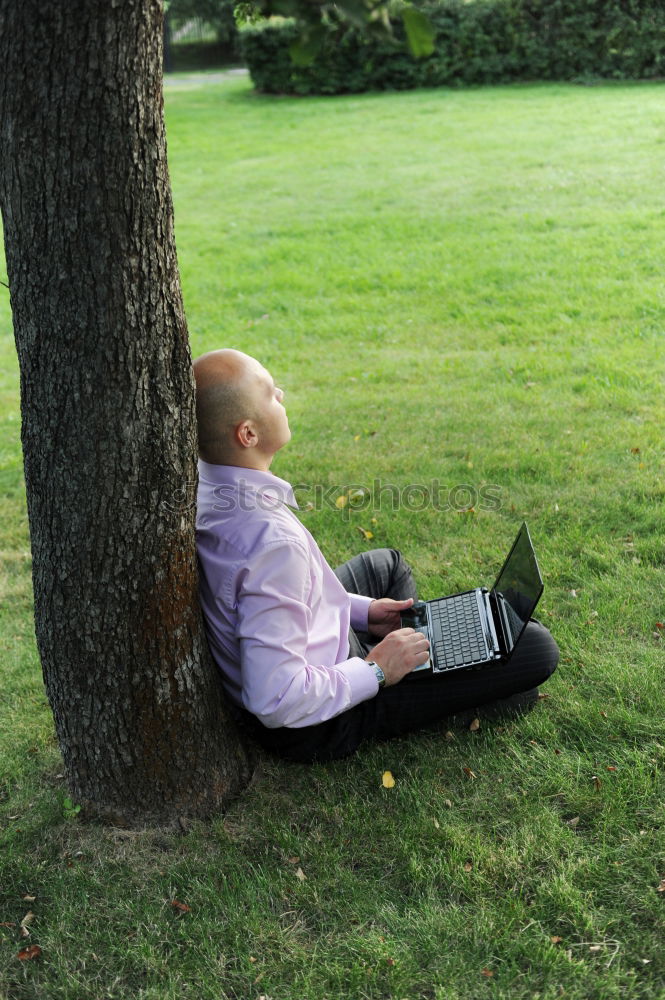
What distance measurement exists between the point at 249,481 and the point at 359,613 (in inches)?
36.6

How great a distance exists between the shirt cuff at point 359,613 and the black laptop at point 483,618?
0.51ft

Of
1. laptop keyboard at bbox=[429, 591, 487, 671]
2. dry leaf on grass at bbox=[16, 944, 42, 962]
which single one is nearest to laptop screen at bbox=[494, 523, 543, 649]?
laptop keyboard at bbox=[429, 591, 487, 671]

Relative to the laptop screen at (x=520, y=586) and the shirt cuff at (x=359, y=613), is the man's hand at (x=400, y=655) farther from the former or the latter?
the shirt cuff at (x=359, y=613)

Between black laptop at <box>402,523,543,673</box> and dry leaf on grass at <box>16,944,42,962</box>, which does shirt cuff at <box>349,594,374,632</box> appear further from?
dry leaf on grass at <box>16,944,42,962</box>

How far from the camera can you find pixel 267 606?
2.84 meters

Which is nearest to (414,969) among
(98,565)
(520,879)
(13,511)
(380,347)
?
(520,879)

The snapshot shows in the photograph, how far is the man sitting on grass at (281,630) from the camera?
9.37ft

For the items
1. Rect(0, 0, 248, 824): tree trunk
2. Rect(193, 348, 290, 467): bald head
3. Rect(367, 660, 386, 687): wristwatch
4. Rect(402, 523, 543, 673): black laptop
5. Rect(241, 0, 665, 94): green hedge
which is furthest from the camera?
Rect(241, 0, 665, 94): green hedge

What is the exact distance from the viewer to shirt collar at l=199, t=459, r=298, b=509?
119 inches

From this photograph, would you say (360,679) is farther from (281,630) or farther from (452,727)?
(452,727)

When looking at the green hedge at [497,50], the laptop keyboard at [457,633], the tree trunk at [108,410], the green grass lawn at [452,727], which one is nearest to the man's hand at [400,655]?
the laptop keyboard at [457,633]

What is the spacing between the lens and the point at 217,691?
10.1ft

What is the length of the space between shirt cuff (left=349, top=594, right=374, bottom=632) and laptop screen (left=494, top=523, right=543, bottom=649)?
53 cm

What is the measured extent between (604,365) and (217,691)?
15.2 ft
